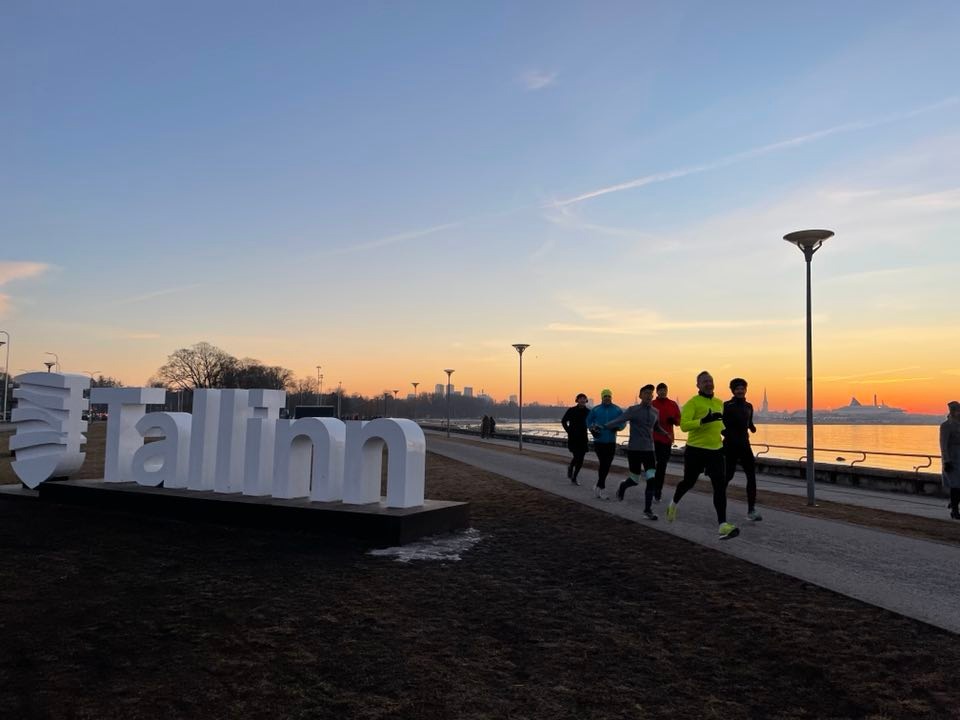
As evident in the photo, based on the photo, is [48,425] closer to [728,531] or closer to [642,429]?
[642,429]

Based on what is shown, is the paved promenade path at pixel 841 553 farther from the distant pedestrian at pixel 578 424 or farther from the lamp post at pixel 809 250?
the lamp post at pixel 809 250

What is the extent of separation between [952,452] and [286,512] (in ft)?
34.0


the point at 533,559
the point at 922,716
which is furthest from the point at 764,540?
the point at 922,716

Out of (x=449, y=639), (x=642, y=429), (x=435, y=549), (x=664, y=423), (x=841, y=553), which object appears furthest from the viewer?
(x=664, y=423)

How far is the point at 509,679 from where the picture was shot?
12.6 feet

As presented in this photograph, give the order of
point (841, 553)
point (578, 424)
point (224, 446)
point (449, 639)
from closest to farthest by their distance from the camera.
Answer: point (449, 639)
point (841, 553)
point (224, 446)
point (578, 424)

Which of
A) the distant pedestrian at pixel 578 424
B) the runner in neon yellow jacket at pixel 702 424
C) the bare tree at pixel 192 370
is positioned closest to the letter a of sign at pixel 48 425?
the distant pedestrian at pixel 578 424

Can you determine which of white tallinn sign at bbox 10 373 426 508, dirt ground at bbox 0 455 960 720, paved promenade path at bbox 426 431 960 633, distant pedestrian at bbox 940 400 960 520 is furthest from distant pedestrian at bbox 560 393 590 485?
distant pedestrian at bbox 940 400 960 520

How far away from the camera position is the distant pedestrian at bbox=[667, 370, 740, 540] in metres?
7.73

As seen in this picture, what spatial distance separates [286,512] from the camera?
335 inches

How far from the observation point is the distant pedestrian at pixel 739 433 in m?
8.91

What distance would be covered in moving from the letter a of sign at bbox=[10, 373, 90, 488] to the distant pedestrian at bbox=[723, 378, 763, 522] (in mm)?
10363

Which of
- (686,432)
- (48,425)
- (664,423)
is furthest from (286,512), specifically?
(48,425)

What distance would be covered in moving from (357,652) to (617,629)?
1.80m
